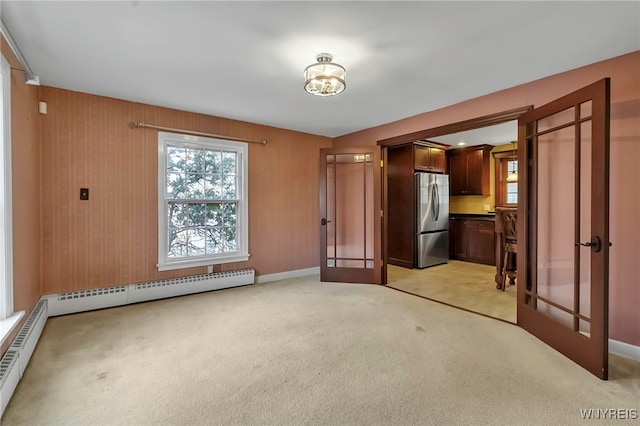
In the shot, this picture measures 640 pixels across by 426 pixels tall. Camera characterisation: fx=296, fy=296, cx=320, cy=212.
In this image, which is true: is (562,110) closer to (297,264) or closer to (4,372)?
(297,264)

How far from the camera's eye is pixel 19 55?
234 centimetres

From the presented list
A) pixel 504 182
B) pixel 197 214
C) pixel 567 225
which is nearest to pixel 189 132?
pixel 197 214

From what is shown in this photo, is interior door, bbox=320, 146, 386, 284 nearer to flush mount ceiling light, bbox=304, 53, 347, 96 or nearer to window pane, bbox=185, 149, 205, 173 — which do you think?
window pane, bbox=185, 149, 205, 173

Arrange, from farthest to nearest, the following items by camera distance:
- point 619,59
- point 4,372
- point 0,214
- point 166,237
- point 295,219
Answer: point 295,219
point 166,237
point 619,59
point 0,214
point 4,372

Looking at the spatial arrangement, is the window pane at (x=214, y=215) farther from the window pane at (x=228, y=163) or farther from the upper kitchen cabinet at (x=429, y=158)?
the upper kitchen cabinet at (x=429, y=158)

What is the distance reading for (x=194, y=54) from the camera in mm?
2387

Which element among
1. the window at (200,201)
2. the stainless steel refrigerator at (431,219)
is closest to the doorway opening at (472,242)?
the stainless steel refrigerator at (431,219)

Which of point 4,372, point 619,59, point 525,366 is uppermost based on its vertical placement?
point 619,59

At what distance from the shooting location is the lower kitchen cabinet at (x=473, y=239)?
5.70 meters

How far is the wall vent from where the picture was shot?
167 centimetres

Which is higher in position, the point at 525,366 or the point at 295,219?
the point at 295,219

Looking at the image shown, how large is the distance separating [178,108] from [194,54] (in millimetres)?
1566

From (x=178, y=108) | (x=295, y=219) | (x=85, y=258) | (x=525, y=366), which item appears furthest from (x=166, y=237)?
(x=525, y=366)

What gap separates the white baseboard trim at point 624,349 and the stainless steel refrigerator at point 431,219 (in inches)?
124
